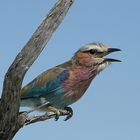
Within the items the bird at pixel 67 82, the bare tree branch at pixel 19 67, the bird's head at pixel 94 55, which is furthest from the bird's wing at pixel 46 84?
the bare tree branch at pixel 19 67

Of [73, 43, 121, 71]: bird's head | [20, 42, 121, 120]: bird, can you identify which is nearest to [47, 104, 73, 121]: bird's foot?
[20, 42, 121, 120]: bird

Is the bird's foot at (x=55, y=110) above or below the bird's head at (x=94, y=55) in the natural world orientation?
below

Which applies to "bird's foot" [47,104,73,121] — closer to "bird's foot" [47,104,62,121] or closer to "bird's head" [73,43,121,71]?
"bird's foot" [47,104,62,121]

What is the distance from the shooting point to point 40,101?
6.94 m

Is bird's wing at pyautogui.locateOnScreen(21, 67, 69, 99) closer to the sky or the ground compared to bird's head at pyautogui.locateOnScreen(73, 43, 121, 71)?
closer to the ground

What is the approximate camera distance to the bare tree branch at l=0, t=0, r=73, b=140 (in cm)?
471

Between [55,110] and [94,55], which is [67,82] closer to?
[94,55]

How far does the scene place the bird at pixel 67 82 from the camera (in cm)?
687

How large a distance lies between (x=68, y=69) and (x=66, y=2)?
2544mm

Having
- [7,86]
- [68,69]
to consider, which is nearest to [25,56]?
[7,86]

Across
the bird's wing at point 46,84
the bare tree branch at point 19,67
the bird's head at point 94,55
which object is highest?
the bird's head at point 94,55

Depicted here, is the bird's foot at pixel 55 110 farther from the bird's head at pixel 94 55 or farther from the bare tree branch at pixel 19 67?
the bare tree branch at pixel 19 67

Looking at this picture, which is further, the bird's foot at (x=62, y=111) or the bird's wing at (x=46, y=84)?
the bird's wing at (x=46, y=84)

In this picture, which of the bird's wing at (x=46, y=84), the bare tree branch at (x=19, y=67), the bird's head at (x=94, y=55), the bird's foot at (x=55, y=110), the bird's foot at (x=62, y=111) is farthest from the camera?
the bird's wing at (x=46, y=84)
